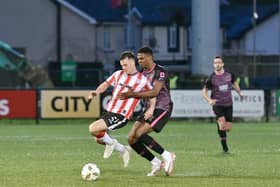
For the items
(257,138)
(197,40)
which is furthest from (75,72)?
(257,138)

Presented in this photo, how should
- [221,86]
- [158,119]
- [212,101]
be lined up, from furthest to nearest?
1. [221,86]
2. [212,101]
3. [158,119]

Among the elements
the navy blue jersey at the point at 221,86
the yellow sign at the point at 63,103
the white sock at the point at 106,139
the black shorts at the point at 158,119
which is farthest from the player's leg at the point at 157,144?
the yellow sign at the point at 63,103

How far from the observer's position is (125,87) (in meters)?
14.5

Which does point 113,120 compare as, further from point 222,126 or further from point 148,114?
point 222,126

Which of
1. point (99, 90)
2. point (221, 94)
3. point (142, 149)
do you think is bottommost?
point (142, 149)

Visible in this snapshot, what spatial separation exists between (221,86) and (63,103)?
13528 mm

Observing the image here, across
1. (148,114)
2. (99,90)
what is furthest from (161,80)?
(99,90)

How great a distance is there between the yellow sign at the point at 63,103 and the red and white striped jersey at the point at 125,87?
1780cm

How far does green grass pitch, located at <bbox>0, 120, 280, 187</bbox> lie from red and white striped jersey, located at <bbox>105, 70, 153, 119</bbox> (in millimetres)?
1044

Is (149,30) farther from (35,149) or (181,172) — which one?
(181,172)

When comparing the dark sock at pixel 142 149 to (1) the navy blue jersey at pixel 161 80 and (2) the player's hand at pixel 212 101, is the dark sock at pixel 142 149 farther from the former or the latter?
(2) the player's hand at pixel 212 101

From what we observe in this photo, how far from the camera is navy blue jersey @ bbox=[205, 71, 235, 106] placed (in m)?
19.8

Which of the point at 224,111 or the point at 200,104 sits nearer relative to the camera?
the point at 224,111

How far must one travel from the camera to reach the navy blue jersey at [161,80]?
568 inches
